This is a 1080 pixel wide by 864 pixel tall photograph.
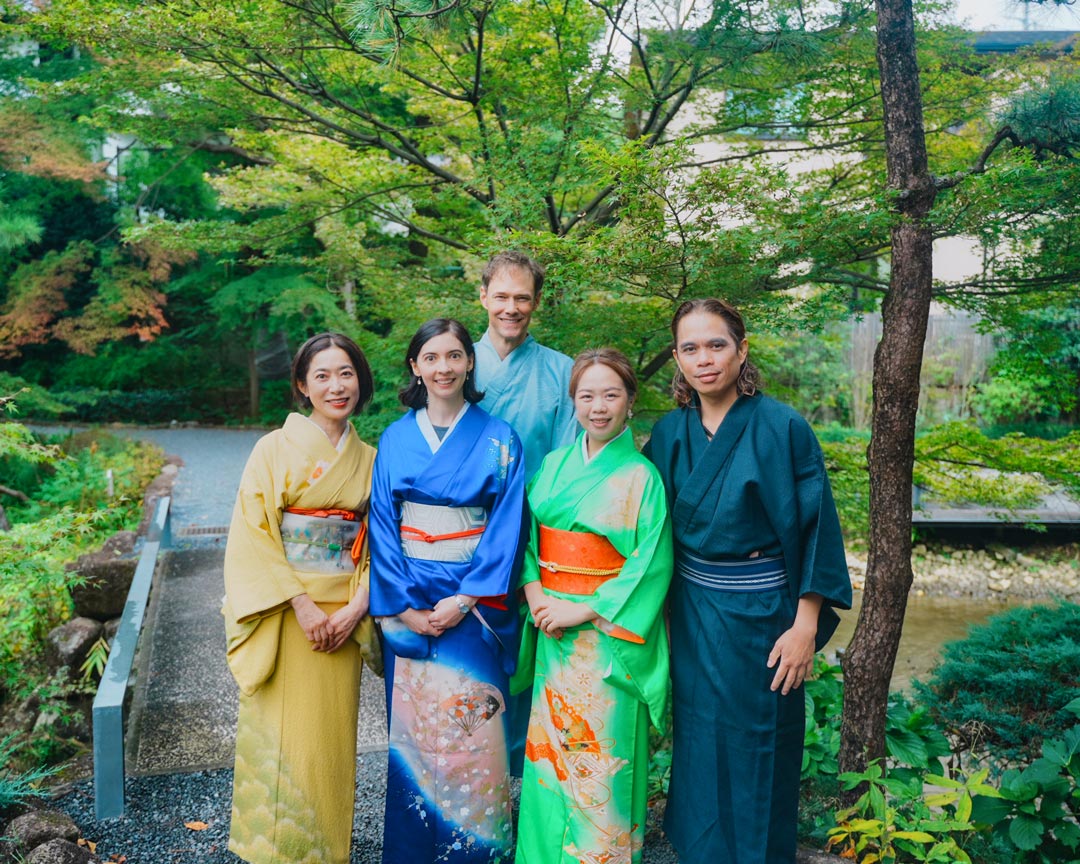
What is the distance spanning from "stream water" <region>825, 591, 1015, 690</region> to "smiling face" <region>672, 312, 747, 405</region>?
4866 millimetres

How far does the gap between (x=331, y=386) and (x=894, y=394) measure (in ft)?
7.11

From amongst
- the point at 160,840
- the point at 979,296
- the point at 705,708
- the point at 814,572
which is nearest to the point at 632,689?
the point at 705,708

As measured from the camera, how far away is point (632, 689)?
247cm

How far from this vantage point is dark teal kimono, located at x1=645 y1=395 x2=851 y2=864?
2.31m

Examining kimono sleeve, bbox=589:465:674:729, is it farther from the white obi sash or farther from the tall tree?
the tall tree

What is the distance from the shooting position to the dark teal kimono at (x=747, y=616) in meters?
2.31

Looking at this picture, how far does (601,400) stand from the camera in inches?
97.0

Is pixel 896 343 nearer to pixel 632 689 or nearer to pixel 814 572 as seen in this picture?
pixel 814 572

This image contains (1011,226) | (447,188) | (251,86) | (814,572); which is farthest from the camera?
(447,188)

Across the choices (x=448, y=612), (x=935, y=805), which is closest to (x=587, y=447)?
(x=448, y=612)

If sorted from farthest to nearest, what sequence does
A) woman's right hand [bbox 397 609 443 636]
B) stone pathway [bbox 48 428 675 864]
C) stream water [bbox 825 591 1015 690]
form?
stream water [bbox 825 591 1015 690]
stone pathway [bbox 48 428 675 864]
woman's right hand [bbox 397 609 443 636]

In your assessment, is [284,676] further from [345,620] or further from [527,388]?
[527,388]

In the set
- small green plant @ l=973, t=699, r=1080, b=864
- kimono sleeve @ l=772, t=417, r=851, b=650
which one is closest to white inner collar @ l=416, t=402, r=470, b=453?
kimono sleeve @ l=772, t=417, r=851, b=650

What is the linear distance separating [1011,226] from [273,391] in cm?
1488
